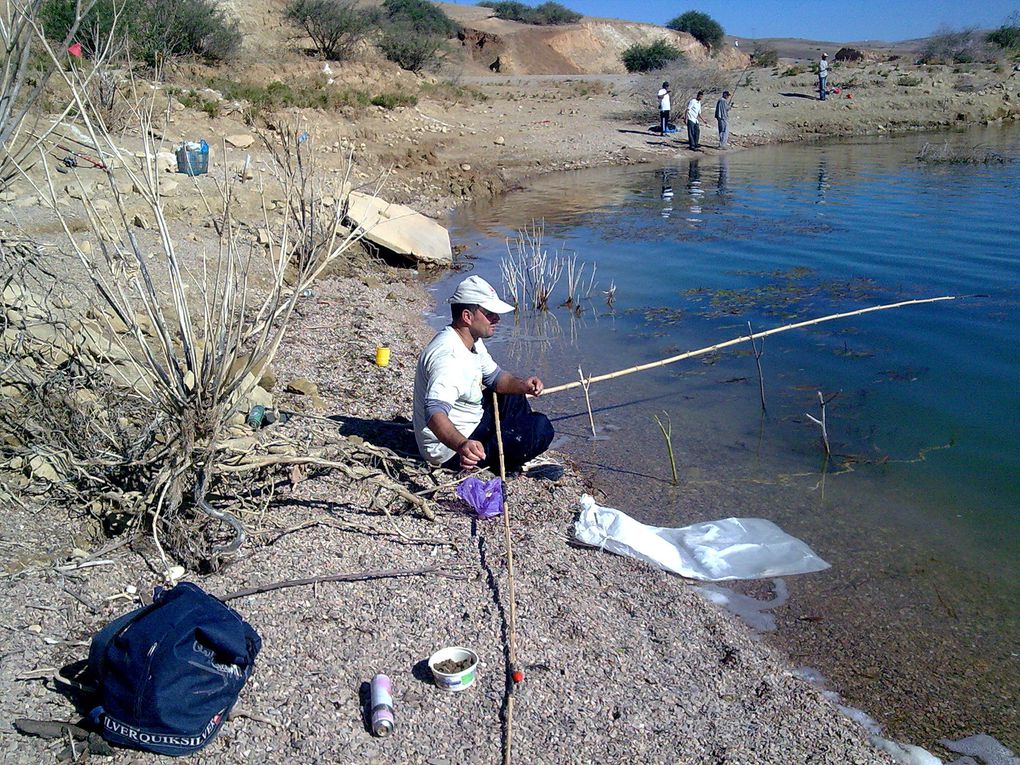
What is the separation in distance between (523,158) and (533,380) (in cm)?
1779

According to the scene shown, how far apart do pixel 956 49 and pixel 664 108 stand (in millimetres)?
25780

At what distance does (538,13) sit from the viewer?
57.6 metres

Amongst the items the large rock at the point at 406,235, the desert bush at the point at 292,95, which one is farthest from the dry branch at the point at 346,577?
the desert bush at the point at 292,95

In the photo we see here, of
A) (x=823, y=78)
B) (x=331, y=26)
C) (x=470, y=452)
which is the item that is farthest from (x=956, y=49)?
(x=470, y=452)

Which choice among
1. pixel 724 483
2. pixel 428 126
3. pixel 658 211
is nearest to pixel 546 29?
pixel 428 126

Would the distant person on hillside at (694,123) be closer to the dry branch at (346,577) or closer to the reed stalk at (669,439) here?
the reed stalk at (669,439)

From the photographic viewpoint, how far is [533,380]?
5.43m

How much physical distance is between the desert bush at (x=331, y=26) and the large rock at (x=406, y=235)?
18.0 metres

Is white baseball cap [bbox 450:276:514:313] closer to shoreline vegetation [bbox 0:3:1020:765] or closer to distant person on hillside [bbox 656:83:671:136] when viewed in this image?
shoreline vegetation [bbox 0:3:1020:765]

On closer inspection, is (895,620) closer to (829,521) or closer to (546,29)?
(829,521)

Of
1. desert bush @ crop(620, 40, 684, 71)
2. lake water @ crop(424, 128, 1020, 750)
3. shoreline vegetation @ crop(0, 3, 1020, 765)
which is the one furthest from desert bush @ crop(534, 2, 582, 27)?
shoreline vegetation @ crop(0, 3, 1020, 765)

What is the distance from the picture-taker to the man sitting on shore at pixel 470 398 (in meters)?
4.95

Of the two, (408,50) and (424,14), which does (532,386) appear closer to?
(408,50)

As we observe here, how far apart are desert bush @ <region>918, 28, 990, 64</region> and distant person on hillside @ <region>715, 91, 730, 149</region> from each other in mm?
21191
